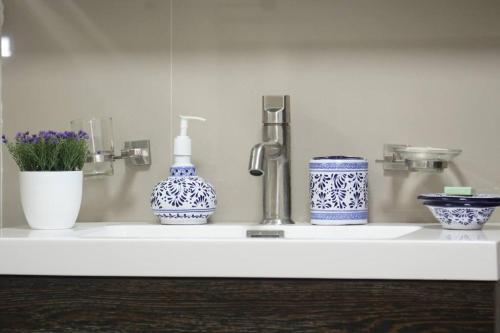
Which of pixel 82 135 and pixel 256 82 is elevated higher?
pixel 256 82

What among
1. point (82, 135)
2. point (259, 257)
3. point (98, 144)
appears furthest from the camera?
point (98, 144)

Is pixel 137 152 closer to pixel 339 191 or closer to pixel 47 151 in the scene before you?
pixel 47 151

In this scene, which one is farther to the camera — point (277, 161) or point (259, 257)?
point (277, 161)

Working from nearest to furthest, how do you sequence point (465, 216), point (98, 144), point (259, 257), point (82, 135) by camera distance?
point (259, 257), point (465, 216), point (82, 135), point (98, 144)

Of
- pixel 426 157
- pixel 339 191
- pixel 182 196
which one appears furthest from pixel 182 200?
pixel 426 157

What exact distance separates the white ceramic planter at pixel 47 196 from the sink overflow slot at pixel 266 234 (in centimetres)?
31

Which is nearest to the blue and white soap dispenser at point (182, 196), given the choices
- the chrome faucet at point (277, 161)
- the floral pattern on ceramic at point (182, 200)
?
the floral pattern on ceramic at point (182, 200)

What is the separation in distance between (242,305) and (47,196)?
42 centimetres

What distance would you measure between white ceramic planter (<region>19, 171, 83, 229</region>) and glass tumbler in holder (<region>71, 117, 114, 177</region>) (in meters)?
0.15

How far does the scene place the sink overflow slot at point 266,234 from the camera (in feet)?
4.18

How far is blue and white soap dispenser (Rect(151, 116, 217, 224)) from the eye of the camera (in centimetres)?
127

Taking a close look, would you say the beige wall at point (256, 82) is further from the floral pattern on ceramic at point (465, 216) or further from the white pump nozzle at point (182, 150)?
the floral pattern on ceramic at point (465, 216)

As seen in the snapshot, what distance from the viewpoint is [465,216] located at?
1137 mm

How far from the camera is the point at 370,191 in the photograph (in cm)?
138
